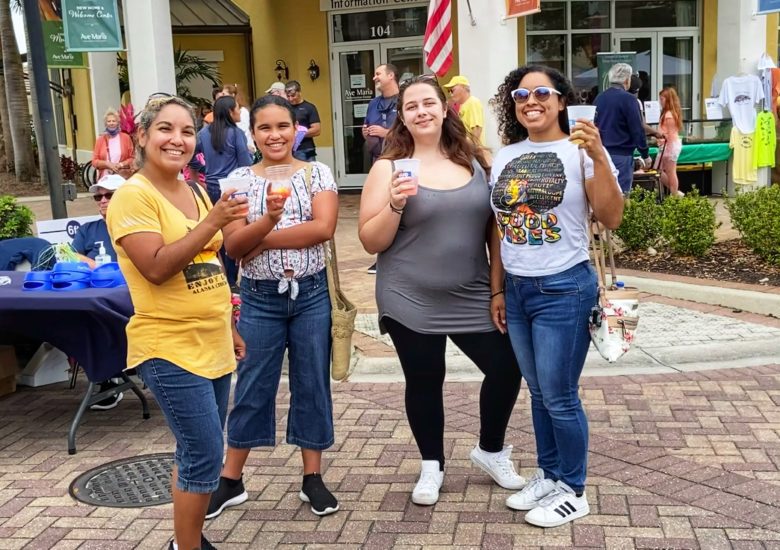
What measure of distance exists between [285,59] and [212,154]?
418 inches

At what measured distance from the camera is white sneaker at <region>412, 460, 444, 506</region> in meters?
3.91

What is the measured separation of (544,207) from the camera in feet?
11.2

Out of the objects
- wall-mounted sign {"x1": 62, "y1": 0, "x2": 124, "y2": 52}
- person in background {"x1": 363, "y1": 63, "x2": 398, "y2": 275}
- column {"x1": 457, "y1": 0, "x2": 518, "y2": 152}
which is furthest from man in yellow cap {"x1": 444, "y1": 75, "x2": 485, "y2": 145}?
wall-mounted sign {"x1": 62, "y1": 0, "x2": 124, "y2": 52}

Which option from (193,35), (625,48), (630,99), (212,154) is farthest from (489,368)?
(193,35)

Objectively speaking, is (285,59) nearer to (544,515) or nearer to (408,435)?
(408,435)

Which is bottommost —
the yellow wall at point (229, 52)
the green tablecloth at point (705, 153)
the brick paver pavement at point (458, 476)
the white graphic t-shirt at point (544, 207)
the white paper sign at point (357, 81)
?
the brick paver pavement at point (458, 476)

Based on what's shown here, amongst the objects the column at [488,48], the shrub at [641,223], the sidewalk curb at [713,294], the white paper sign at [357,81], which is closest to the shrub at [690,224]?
the shrub at [641,223]

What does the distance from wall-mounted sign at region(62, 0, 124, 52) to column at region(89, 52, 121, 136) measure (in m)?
7.30

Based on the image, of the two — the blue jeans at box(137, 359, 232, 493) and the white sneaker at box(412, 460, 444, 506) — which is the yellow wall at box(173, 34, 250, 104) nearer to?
the white sneaker at box(412, 460, 444, 506)

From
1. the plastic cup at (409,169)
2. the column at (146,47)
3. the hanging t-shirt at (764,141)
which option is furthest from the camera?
the hanging t-shirt at (764,141)

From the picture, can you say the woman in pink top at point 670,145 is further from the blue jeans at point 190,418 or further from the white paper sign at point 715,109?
the blue jeans at point 190,418

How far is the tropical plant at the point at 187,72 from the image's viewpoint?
19125 mm

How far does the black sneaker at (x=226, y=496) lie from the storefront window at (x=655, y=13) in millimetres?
14793

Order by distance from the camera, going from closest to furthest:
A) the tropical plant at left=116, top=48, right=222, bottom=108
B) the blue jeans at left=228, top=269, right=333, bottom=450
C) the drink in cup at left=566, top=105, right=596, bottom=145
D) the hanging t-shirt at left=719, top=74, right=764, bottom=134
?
the drink in cup at left=566, top=105, right=596, bottom=145
the blue jeans at left=228, top=269, right=333, bottom=450
the hanging t-shirt at left=719, top=74, right=764, bottom=134
the tropical plant at left=116, top=48, right=222, bottom=108
